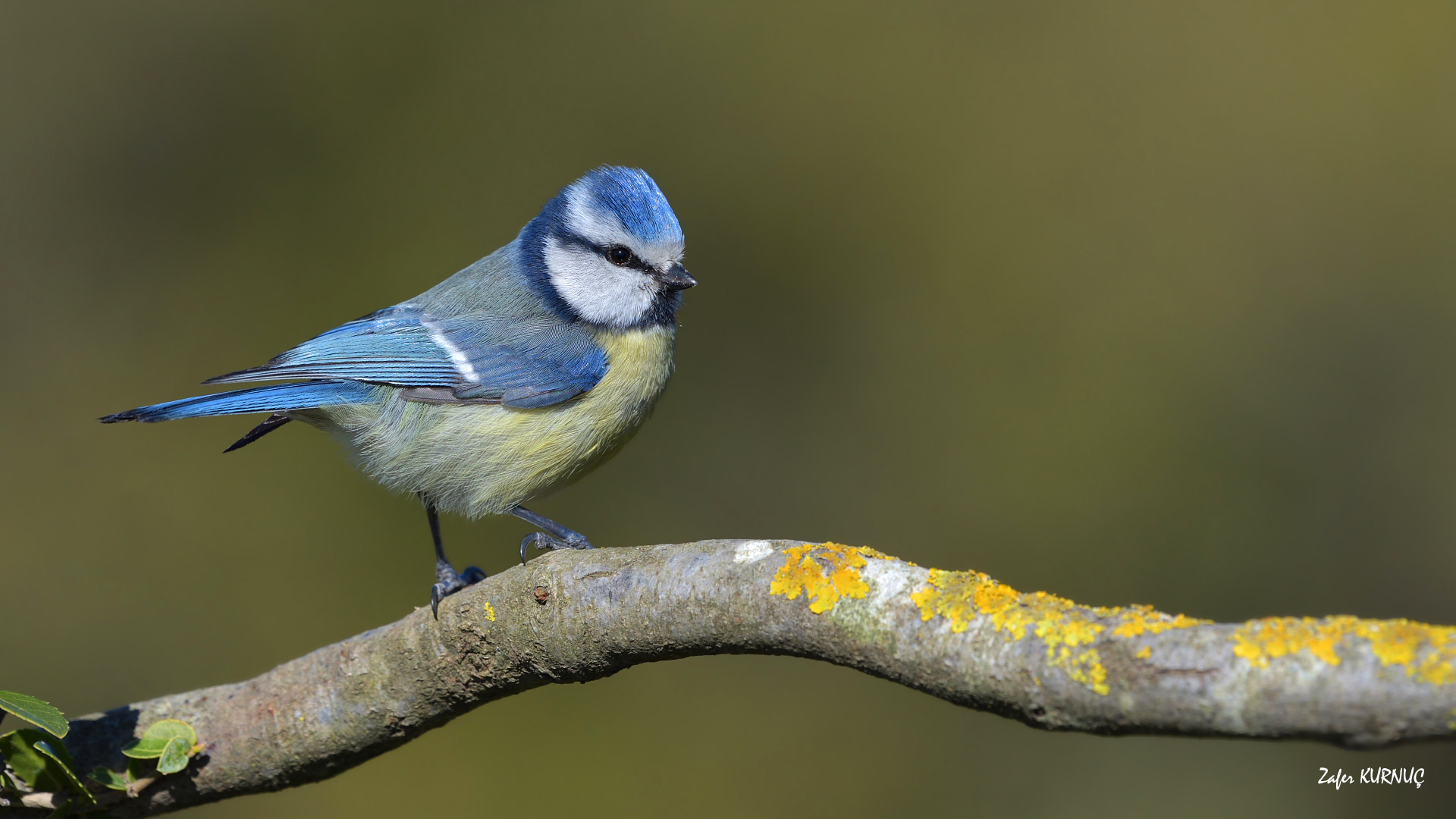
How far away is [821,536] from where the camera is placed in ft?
12.1

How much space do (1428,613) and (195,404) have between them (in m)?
3.85

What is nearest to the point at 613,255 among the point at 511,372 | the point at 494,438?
the point at 511,372

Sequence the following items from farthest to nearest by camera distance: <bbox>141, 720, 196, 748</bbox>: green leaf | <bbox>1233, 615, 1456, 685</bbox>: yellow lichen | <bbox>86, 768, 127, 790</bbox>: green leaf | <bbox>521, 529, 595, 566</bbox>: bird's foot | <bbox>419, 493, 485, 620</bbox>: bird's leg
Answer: <bbox>521, 529, 595, 566</bbox>: bird's foot
<bbox>419, 493, 485, 620</bbox>: bird's leg
<bbox>141, 720, 196, 748</bbox>: green leaf
<bbox>86, 768, 127, 790</bbox>: green leaf
<bbox>1233, 615, 1456, 685</bbox>: yellow lichen

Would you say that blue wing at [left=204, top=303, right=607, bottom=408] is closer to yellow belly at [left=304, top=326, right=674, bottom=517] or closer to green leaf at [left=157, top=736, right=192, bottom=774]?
yellow belly at [left=304, top=326, right=674, bottom=517]

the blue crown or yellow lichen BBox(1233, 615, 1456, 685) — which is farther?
the blue crown

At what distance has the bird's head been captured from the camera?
242 centimetres

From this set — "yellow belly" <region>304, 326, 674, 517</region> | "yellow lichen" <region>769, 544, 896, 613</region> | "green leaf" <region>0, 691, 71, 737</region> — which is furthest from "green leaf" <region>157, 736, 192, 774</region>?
"yellow lichen" <region>769, 544, 896, 613</region>

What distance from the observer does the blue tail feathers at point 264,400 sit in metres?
2.04

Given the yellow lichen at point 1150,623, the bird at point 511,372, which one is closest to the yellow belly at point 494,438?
the bird at point 511,372

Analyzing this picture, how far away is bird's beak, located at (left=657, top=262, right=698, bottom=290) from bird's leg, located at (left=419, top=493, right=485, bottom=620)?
32.6 inches

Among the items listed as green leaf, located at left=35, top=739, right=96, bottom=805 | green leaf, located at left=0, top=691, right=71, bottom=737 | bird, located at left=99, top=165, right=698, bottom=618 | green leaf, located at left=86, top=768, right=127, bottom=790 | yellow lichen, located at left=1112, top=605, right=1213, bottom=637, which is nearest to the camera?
yellow lichen, located at left=1112, top=605, right=1213, bottom=637

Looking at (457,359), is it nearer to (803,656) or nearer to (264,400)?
(264,400)

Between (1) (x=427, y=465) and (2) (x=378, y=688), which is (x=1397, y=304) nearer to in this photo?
(1) (x=427, y=465)

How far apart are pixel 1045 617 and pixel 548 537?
1360 millimetres
